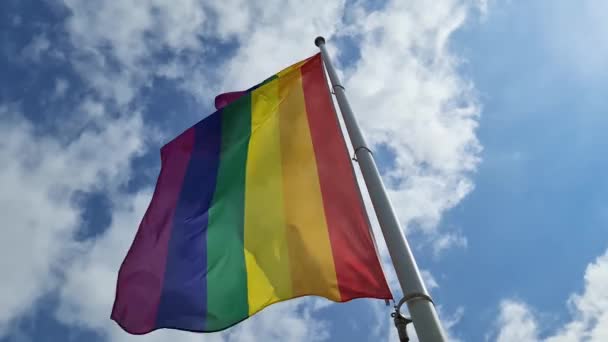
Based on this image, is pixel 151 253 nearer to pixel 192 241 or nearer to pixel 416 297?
pixel 192 241

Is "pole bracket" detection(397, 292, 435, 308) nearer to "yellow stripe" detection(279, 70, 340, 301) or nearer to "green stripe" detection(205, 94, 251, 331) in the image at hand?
"yellow stripe" detection(279, 70, 340, 301)

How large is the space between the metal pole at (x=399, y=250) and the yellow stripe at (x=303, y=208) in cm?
76

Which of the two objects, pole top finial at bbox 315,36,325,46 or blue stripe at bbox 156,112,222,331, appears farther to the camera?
pole top finial at bbox 315,36,325,46

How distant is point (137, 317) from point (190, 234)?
1462 mm

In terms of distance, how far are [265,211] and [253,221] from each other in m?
0.23

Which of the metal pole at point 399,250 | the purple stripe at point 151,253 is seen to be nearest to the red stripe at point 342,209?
the metal pole at point 399,250

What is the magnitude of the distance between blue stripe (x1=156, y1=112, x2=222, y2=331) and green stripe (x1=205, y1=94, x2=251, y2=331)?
4.9 inches

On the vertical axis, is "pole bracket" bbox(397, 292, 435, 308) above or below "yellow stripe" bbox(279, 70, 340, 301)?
below

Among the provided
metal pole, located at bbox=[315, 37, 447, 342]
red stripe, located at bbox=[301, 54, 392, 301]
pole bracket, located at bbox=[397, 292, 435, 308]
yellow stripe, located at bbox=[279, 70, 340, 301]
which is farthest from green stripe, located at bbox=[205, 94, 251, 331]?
pole bracket, located at bbox=[397, 292, 435, 308]

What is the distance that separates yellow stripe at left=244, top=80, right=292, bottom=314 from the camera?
6.50 m

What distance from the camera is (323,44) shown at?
10305 mm

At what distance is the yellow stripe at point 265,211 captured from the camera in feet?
21.3

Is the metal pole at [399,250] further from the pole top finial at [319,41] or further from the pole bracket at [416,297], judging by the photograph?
the pole top finial at [319,41]

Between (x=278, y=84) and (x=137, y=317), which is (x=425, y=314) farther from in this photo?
(x=278, y=84)
